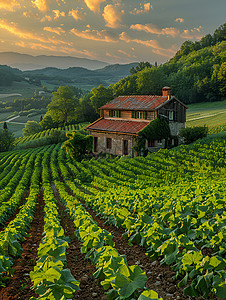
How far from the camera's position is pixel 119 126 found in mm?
36094

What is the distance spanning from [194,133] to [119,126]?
31.9 feet

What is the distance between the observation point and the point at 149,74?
222 ft

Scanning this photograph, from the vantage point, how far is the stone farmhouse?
33969mm

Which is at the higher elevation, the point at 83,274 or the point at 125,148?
the point at 83,274

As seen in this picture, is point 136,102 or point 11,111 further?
point 11,111

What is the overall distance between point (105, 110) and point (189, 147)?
17811 mm

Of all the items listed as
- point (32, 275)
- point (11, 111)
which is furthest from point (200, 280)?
point (11, 111)

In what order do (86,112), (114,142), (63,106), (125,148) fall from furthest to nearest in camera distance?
(86,112), (63,106), (114,142), (125,148)

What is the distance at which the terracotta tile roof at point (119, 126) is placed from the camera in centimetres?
3388

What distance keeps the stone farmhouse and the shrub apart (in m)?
2.24

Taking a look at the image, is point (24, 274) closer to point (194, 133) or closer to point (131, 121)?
point (194, 133)

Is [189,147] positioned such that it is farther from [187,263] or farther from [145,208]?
[187,263]

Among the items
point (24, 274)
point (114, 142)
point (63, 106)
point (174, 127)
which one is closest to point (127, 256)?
point (24, 274)

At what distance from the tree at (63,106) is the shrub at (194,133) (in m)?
45.8
